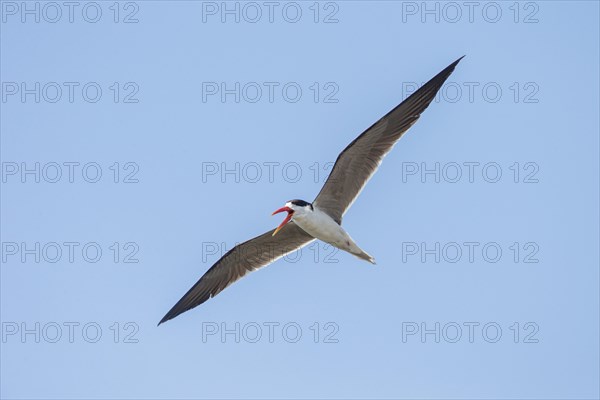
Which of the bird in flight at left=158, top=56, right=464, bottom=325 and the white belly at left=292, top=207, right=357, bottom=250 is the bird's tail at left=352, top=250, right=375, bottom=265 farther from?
the white belly at left=292, top=207, right=357, bottom=250

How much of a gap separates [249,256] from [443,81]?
222 inches

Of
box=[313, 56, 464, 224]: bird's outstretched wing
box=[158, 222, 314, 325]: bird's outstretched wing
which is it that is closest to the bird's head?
box=[313, 56, 464, 224]: bird's outstretched wing

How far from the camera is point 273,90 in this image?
960 inches

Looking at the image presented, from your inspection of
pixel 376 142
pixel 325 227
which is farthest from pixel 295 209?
pixel 376 142

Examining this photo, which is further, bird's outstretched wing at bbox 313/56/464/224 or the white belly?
the white belly

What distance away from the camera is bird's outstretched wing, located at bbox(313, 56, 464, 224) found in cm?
2162

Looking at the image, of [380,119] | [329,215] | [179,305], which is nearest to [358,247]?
[329,215]

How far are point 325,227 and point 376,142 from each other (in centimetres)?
201

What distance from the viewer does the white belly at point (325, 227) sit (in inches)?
860

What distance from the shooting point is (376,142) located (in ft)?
71.6

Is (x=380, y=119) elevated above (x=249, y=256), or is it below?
above

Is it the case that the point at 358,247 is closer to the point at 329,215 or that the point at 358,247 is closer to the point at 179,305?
the point at 329,215

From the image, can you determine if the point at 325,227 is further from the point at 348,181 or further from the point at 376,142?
the point at 376,142

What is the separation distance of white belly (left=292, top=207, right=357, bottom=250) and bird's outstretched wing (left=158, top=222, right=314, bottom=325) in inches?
34.0
